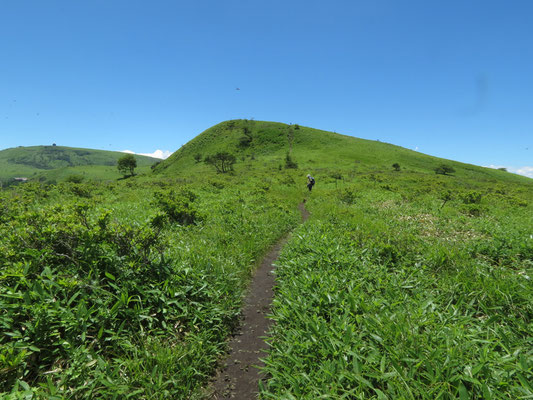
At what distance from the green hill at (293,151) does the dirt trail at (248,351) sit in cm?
5703

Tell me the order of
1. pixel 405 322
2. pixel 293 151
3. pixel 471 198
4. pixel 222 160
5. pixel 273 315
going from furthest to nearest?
pixel 293 151, pixel 222 160, pixel 471 198, pixel 273 315, pixel 405 322

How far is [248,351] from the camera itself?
4.44 m

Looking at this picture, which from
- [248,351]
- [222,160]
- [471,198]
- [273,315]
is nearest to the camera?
[248,351]

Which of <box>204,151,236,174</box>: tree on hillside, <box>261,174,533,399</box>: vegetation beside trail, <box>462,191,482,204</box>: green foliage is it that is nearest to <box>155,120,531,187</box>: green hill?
<box>204,151,236,174</box>: tree on hillside

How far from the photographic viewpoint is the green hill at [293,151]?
7125cm

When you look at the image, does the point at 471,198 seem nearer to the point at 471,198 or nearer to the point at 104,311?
the point at 471,198

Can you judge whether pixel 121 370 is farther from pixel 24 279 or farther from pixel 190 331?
pixel 24 279

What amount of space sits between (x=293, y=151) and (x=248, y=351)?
294 feet

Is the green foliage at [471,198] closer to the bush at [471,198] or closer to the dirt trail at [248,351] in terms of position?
the bush at [471,198]

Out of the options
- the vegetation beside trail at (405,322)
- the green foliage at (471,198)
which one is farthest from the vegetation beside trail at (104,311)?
the green foliage at (471,198)

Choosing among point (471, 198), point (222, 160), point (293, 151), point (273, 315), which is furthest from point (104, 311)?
point (293, 151)

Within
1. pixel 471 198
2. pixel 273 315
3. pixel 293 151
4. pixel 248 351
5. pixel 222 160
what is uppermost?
pixel 293 151

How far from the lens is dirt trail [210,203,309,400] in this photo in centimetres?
366

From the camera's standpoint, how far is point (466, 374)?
2.79 meters
